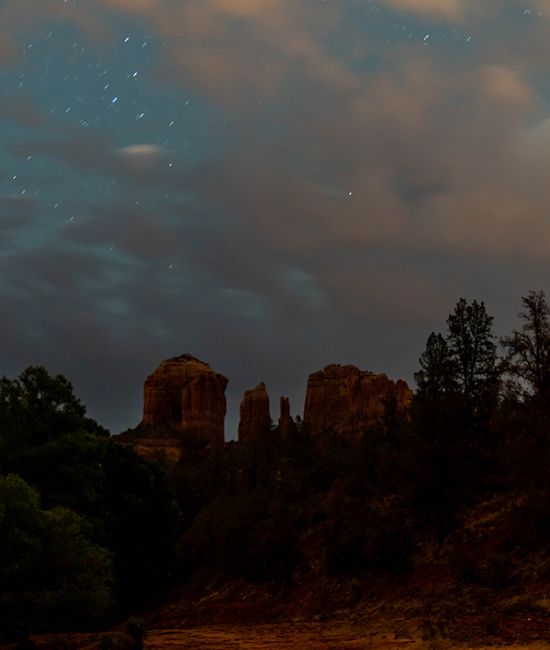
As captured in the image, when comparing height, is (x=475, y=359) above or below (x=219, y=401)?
below

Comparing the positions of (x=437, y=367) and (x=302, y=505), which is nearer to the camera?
(x=437, y=367)

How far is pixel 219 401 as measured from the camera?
185625 mm

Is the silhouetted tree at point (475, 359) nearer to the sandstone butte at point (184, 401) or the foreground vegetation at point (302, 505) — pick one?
the foreground vegetation at point (302, 505)

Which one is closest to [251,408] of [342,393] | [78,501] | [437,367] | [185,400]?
[185,400]

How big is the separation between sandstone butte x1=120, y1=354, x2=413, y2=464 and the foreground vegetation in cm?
9429

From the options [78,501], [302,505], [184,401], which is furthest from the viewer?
[184,401]

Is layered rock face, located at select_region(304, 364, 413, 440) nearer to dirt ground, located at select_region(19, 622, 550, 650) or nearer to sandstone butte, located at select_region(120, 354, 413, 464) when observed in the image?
sandstone butte, located at select_region(120, 354, 413, 464)

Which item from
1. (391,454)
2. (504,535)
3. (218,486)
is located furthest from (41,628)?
(218,486)

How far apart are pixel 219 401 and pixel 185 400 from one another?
844cm

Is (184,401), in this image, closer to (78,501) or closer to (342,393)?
(342,393)

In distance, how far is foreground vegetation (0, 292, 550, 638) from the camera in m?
23.5

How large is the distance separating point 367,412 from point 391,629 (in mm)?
131492

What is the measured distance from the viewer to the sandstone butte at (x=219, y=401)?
525 ft

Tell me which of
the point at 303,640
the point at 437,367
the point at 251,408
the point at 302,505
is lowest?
the point at 303,640
